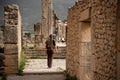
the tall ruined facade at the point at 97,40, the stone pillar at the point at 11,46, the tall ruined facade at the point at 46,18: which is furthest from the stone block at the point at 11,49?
the tall ruined facade at the point at 46,18

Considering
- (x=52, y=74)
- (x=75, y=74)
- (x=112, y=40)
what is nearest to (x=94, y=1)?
(x=112, y=40)

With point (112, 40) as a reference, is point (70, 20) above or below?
above

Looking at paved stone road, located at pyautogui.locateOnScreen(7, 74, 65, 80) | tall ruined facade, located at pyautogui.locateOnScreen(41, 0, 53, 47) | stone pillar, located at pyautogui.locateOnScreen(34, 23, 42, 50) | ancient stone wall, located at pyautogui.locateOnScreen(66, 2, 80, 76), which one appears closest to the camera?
ancient stone wall, located at pyautogui.locateOnScreen(66, 2, 80, 76)

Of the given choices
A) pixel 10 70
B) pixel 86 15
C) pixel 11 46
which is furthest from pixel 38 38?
pixel 86 15

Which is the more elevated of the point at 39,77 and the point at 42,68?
the point at 42,68

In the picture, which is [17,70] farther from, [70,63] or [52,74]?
[70,63]

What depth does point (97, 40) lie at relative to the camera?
6539 mm

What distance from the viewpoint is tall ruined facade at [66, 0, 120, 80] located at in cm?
538

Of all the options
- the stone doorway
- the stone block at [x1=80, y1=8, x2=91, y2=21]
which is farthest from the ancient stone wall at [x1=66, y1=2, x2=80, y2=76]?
the stone block at [x1=80, y1=8, x2=91, y2=21]

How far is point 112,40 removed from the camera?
5.52 m

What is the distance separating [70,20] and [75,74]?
2138 mm

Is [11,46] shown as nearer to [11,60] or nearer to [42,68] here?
[11,60]

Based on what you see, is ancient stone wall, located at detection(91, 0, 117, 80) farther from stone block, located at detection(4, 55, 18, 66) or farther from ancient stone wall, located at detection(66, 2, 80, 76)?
stone block, located at detection(4, 55, 18, 66)

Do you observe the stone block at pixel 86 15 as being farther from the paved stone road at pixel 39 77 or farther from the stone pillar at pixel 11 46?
the stone pillar at pixel 11 46
